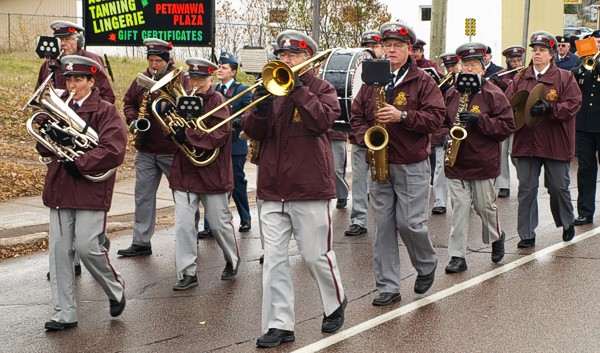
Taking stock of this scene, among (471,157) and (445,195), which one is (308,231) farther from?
(445,195)

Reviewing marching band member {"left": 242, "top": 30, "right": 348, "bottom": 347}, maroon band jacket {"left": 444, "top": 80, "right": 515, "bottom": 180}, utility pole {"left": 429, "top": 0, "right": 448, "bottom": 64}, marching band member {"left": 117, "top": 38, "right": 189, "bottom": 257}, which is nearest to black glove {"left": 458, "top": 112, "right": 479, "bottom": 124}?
maroon band jacket {"left": 444, "top": 80, "right": 515, "bottom": 180}

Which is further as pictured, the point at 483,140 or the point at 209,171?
the point at 483,140

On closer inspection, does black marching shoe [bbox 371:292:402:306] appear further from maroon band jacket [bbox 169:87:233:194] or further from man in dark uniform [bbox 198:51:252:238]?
man in dark uniform [bbox 198:51:252:238]

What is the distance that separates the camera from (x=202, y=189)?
920cm

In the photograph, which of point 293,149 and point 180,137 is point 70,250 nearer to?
point 180,137

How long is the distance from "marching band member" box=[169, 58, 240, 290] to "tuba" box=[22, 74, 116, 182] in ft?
4.67

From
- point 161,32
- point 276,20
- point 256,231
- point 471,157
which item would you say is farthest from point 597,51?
point 276,20

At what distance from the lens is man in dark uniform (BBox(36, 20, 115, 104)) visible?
31.5 feet

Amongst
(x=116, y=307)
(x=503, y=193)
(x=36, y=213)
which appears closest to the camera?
(x=116, y=307)

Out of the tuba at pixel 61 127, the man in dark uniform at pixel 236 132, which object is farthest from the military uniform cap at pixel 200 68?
the tuba at pixel 61 127

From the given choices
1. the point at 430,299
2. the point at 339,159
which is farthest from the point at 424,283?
the point at 339,159

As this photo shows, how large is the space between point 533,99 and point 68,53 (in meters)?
4.53

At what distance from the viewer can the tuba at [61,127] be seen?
760 cm

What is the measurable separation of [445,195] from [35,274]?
5543mm
